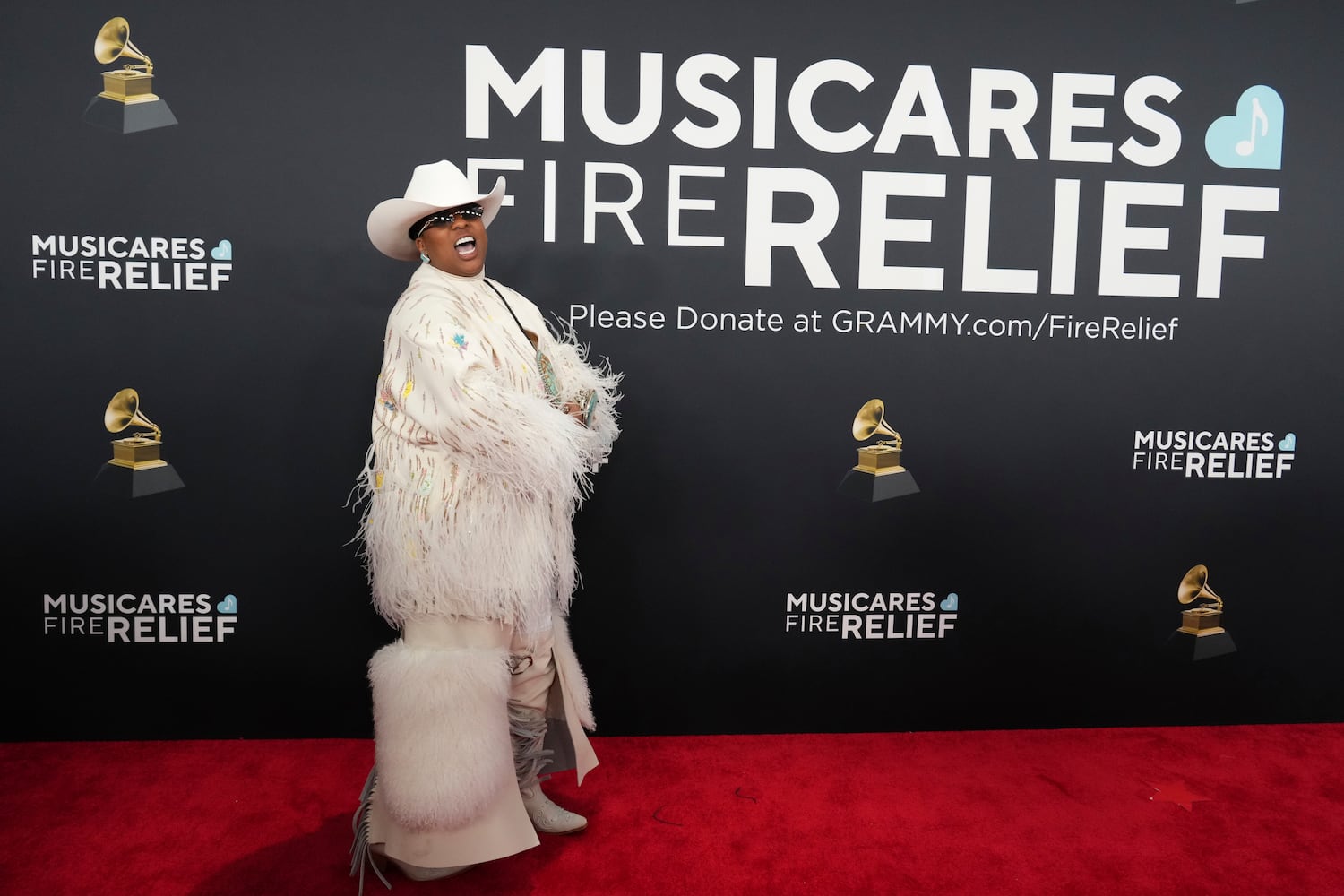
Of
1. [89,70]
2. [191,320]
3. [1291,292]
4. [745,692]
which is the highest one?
[89,70]

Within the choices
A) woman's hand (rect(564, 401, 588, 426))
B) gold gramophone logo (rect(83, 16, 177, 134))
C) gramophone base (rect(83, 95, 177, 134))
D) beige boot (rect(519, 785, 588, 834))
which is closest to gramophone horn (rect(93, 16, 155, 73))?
gold gramophone logo (rect(83, 16, 177, 134))

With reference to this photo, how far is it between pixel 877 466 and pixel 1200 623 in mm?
1237

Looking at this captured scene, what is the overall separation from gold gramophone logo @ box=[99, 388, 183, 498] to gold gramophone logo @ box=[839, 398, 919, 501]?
2.08m

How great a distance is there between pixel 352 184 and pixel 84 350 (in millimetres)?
925

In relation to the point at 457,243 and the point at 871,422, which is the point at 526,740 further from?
the point at 871,422

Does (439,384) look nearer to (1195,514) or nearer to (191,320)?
(191,320)

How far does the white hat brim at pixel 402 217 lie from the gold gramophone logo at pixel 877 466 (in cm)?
131

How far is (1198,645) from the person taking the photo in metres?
3.12

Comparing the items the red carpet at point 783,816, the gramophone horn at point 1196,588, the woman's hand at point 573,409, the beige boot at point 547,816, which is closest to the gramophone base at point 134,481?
the red carpet at point 783,816

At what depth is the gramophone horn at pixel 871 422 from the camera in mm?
2951

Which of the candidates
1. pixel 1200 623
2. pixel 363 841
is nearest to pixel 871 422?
pixel 1200 623

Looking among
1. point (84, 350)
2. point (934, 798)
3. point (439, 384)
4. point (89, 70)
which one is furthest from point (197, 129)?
point (934, 798)

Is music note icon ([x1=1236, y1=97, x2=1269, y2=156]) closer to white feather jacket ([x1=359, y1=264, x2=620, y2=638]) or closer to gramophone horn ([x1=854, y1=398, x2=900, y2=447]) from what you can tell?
gramophone horn ([x1=854, y1=398, x2=900, y2=447])

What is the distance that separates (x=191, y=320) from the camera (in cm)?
274
